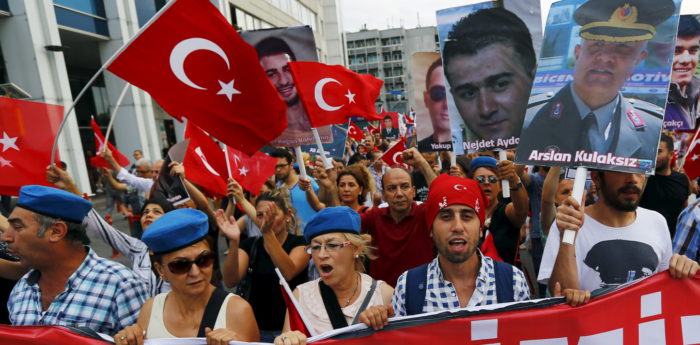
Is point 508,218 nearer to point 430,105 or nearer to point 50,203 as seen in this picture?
point 430,105

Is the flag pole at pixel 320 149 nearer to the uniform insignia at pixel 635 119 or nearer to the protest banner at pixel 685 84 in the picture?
the uniform insignia at pixel 635 119

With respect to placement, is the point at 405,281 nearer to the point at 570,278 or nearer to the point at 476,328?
the point at 476,328

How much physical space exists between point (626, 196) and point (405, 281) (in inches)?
45.8

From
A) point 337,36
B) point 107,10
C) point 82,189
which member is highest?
point 337,36

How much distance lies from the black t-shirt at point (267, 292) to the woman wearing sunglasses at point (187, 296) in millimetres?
703

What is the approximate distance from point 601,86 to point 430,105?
272 cm

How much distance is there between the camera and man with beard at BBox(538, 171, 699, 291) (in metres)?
2.11

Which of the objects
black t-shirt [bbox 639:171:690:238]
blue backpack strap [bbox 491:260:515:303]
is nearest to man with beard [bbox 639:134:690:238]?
black t-shirt [bbox 639:171:690:238]

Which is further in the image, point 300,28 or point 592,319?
point 300,28

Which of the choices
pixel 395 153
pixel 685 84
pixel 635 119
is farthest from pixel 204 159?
pixel 685 84

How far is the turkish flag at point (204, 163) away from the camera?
423 cm

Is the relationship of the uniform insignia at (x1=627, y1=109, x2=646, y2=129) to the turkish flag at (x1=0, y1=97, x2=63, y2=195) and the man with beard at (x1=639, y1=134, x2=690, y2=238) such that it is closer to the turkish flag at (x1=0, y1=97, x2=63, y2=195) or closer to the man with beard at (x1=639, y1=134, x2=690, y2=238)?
the man with beard at (x1=639, y1=134, x2=690, y2=238)

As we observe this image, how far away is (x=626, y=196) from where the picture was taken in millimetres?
2158

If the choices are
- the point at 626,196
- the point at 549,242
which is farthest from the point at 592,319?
the point at 626,196
